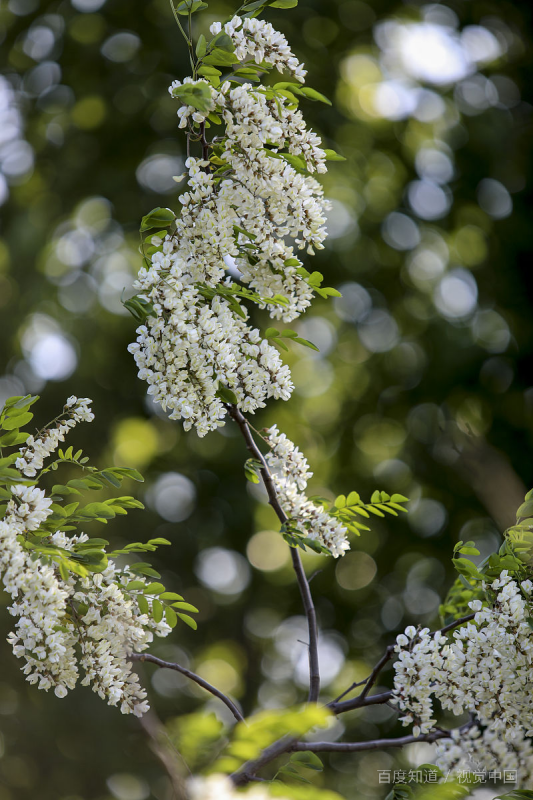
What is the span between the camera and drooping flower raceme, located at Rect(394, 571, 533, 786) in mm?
1734

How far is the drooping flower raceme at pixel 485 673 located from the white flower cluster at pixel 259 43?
1.71 metres

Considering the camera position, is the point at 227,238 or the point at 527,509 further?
the point at 227,238

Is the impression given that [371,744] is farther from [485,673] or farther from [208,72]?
[208,72]

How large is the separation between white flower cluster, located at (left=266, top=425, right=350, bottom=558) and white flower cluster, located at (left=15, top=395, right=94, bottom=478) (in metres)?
0.68

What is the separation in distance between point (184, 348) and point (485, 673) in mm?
1242

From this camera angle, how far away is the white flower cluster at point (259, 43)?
6.36 feet

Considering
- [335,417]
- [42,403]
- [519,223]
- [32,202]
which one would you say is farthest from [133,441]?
[519,223]

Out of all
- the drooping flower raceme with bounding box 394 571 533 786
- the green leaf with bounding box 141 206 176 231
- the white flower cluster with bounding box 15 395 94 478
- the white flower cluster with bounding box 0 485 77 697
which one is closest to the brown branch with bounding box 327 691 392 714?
the drooping flower raceme with bounding box 394 571 533 786

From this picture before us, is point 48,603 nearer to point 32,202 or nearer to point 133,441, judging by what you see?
point 133,441

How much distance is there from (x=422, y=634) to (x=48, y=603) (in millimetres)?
1067

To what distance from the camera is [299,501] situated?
229 centimetres

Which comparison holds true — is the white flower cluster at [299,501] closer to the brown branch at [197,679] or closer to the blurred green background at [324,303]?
the brown branch at [197,679]

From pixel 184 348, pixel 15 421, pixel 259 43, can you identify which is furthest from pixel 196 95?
pixel 15 421

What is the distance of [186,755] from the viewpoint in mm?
1547
